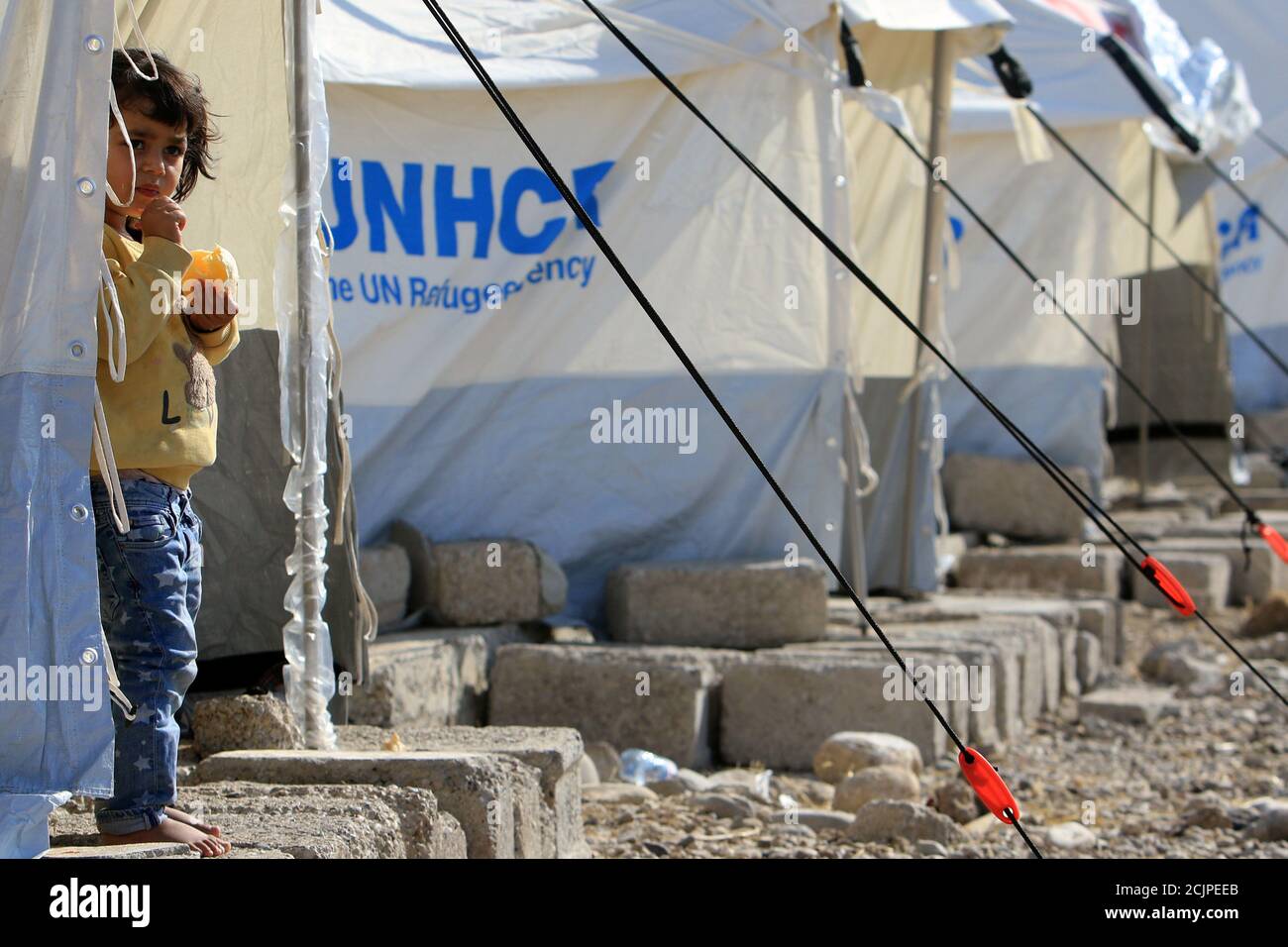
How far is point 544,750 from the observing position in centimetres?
387

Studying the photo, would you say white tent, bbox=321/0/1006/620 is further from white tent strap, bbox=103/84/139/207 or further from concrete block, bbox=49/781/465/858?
white tent strap, bbox=103/84/139/207

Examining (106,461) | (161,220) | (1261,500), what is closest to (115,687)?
(106,461)

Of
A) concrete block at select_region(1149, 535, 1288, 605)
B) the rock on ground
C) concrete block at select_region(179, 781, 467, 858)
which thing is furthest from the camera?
concrete block at select_region(1149, 535, 1288, 605)

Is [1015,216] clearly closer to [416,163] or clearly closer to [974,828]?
[416,163]

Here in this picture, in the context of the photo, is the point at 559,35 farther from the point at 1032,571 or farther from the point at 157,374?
the point at 1032,571

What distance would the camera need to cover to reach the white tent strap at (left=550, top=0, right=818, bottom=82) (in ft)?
20.4

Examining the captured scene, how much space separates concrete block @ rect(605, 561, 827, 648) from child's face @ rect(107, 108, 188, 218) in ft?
11.4

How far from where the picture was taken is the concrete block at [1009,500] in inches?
387

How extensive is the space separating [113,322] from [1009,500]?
7.76 m

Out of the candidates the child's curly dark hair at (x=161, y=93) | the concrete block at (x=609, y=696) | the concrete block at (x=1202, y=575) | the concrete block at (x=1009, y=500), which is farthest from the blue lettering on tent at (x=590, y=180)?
the concrete block at (x=1202, y=575)

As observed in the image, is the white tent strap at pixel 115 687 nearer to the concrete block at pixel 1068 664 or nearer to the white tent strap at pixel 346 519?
the white tent strap at pixel 346 519

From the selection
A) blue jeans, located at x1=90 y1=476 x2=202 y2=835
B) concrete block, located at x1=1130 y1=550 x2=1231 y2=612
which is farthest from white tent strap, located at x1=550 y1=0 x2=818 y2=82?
concrete block, located at x1=1130 y1=550 x2=1231 y2=612

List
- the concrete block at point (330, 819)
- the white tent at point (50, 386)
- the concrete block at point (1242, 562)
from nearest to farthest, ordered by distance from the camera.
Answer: the white tent at point (50, 386) < the concrete block at point (330, 819) < the concrete block at point (1242, 562)

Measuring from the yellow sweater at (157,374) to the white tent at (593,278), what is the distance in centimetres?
304
